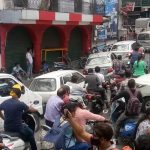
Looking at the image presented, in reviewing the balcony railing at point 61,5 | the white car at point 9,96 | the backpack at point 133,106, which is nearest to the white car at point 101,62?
the balcony railing at point 61,5

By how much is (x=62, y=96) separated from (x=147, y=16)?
121ft

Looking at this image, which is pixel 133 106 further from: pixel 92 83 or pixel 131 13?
pixel 131 13

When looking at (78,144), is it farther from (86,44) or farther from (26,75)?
(86,44)

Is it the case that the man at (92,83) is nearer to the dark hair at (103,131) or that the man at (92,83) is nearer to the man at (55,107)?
the man at (55,107)

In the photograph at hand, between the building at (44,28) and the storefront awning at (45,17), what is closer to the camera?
the storefront awning at (45,17)

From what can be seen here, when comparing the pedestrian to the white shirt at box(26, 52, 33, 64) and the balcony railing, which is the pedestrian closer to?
the white shirt at box(26, 52, 33, 64)

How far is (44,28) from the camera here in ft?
86.8

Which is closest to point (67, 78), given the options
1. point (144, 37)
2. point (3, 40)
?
point (3, 40)

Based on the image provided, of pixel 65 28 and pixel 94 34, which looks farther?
pixel 94 34

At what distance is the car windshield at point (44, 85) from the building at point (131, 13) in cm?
2660

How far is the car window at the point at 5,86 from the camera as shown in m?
11.5

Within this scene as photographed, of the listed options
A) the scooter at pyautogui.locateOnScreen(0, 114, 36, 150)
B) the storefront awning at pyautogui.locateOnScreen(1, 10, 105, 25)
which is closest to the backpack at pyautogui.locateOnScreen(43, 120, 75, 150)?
the scooter at pyautogui.locateOnScreen(0, 114, 36, 150)

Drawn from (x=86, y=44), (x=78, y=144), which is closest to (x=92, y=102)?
(x=78, y=144)

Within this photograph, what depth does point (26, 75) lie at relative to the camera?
2350 centimetres
